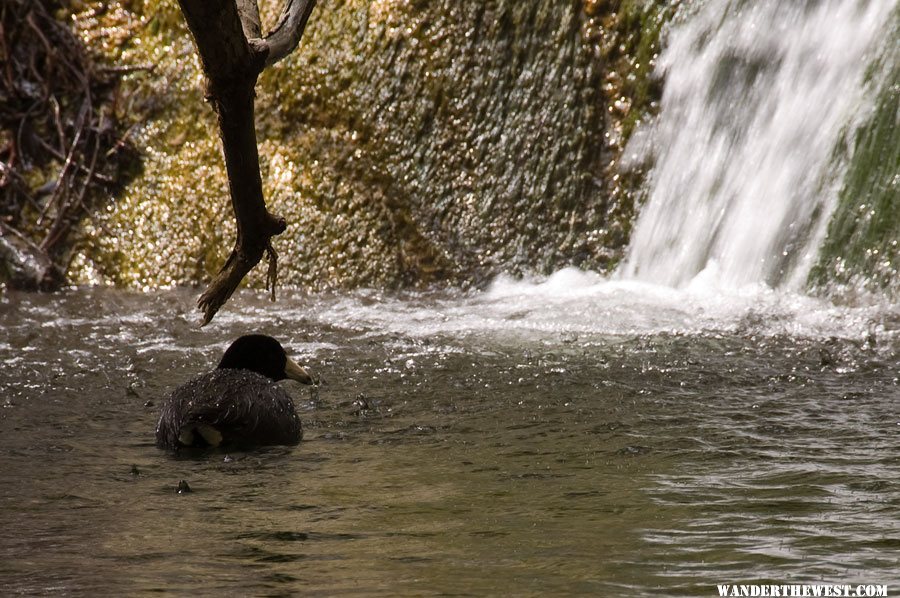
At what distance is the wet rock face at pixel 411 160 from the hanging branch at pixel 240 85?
156 inches

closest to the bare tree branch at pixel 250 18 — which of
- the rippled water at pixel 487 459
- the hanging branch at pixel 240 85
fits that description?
the hanging branch at pixel 240 85

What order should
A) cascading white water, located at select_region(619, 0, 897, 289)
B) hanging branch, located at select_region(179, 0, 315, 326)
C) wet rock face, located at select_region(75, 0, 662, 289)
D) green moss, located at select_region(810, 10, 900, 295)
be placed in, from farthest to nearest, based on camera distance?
1. wet rock face, located at select_region(75, 0, 662, 289)
2. cascading white water, located at select_region(619, 0, 897, 289)
3. green moss, located at select_region(810, 10, 900, 295)
4. hanging branch, located at select_region(179, 0, 315, 326)

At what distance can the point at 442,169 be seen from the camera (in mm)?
8992

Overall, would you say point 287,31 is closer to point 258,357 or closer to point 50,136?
point 258,357

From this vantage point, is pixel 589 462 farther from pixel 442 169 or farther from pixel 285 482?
pixel 442 169

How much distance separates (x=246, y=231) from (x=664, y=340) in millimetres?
2468

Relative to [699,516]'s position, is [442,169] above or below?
above

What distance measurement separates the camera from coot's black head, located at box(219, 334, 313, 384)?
5.18 m

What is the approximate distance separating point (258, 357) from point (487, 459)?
1.34 meters

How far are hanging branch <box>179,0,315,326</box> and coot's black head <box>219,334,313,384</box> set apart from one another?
294 mm

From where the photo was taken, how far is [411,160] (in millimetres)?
9062

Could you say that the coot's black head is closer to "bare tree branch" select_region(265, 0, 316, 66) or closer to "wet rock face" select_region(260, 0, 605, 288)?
"bare tree branch" select_region(265, 0, 316, 66)

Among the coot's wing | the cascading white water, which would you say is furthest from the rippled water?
the cascading white water

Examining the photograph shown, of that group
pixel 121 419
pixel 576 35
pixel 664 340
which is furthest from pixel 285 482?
pixel 576 35
